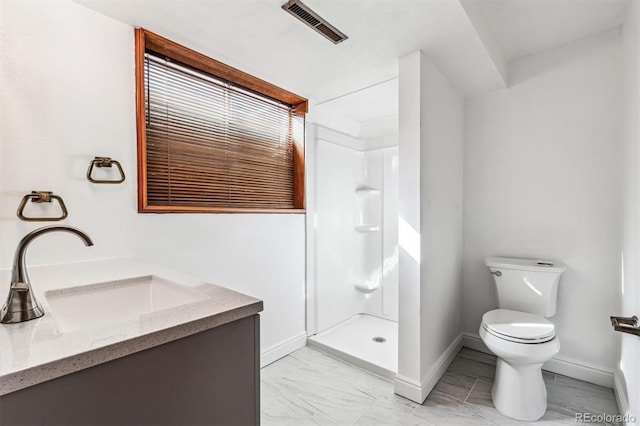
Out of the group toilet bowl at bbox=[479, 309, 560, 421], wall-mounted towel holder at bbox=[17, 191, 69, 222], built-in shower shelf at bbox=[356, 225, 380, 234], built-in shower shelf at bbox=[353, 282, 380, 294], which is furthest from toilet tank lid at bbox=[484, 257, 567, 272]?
wall-mounted towel holder at bbox=[17, 191, 69, 222]

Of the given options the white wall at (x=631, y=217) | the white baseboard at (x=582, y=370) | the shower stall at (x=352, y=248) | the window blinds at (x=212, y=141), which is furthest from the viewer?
the shower stall at (x=352, y=248)

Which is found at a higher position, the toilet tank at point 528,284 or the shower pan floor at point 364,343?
the toilet tank at point 528,284

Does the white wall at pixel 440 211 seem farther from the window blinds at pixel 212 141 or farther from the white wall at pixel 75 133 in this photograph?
the white wall at pixel 75 133

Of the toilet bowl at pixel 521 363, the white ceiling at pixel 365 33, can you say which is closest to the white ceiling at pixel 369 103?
the white ceiling at pixel 365 33

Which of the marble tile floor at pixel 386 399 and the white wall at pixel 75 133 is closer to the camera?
the white wall at pixel 75 133

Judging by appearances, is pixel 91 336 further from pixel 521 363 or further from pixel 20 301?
pixel 521 363

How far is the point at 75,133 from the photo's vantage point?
1412 millimetres

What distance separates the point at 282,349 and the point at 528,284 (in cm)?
191

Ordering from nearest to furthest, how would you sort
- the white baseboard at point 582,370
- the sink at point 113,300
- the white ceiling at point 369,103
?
1. the sink at point 113,300
2. the white baseboard at point 582,370
3. the white ceiling at point 369,103

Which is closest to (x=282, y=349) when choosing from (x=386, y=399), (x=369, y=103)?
(x=386, y=399)

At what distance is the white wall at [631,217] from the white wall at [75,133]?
2.27m

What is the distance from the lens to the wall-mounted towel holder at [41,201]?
1.24 meters

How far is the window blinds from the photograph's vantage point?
1.74 m

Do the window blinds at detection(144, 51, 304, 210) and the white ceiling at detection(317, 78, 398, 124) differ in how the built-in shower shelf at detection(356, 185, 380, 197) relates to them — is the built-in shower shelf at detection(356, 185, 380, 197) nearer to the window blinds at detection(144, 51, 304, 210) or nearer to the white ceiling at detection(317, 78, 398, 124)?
the white ceiling at detection(317, 78, 398, 124)
